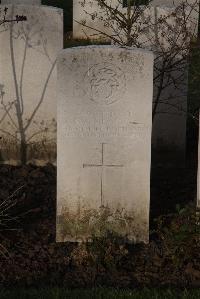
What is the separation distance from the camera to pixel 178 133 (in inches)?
296

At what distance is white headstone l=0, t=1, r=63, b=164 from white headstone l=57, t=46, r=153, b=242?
209cm

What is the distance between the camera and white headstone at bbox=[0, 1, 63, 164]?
701cm

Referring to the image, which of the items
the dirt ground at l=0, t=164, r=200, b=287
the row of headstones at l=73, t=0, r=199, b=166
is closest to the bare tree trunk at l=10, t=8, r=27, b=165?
the row of headstones at l=73, t=0, r=199, b=166

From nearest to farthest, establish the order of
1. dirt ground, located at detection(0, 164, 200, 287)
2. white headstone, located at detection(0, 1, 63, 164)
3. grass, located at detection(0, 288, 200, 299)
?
grass, located at detection(0, 288, 200, 299)
dirt ground, located at detection(0, 164, 200, 287)
white headstone, located at detection(0, 1, 63, 164)

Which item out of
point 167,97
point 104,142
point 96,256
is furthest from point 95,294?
point 167,97

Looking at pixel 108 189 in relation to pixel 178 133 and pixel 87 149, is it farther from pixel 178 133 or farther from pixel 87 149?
pixel 178 133

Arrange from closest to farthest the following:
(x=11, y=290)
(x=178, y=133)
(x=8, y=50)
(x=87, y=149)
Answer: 1. (x=11, y=290)
2. (x=87, y=149)
3. (x=8, y=50)
4. (x=178, y=133)

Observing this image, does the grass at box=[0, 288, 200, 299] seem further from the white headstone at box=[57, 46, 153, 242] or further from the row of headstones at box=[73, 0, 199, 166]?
the row of headstones at box=[73, 0, 199, 166]

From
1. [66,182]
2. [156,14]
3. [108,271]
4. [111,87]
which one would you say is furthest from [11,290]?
[156,14]

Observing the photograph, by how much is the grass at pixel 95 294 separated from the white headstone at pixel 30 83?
3060 mm

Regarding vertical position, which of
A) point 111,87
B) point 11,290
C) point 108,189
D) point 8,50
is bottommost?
point 11,290

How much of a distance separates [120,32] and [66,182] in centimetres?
261

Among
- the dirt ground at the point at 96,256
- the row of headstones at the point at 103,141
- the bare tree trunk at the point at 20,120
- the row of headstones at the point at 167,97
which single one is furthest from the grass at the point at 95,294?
the row of headstones at the point at 167,97

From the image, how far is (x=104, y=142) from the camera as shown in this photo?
16.9ft
